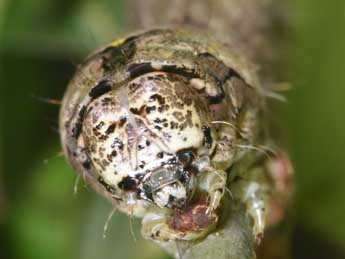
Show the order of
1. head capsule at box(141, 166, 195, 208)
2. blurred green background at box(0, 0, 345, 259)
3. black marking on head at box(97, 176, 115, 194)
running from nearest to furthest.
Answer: head capsule at box(141, 166, 195, 208) → black marking on head at box(97, 176, 115, 194) → blurred green background at box(0, 0, 345, 259)

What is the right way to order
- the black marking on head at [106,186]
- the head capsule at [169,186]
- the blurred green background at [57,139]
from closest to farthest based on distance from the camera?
the head capsule at [169,186], the black marking on head at [106,186], the blurred green background at [57,139]

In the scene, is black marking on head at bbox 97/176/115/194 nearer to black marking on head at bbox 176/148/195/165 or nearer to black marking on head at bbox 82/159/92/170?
black marking on head at bbox 82/159/92/170

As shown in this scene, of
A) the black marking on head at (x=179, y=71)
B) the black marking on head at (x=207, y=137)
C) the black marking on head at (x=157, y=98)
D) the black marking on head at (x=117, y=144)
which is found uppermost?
the black marking on head at (x=157, y=98)

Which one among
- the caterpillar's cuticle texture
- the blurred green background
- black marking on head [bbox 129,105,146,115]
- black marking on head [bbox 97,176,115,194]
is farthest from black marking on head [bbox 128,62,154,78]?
the blurred green background

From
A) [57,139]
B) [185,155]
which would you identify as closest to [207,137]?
[185,155]

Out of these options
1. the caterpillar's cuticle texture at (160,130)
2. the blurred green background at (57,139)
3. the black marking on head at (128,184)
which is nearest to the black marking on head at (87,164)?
the caterpillar's cuticle texture at (160,130)

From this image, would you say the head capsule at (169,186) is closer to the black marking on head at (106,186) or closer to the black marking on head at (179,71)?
the black marking on head at (106,186)

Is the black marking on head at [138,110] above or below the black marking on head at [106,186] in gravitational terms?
above
